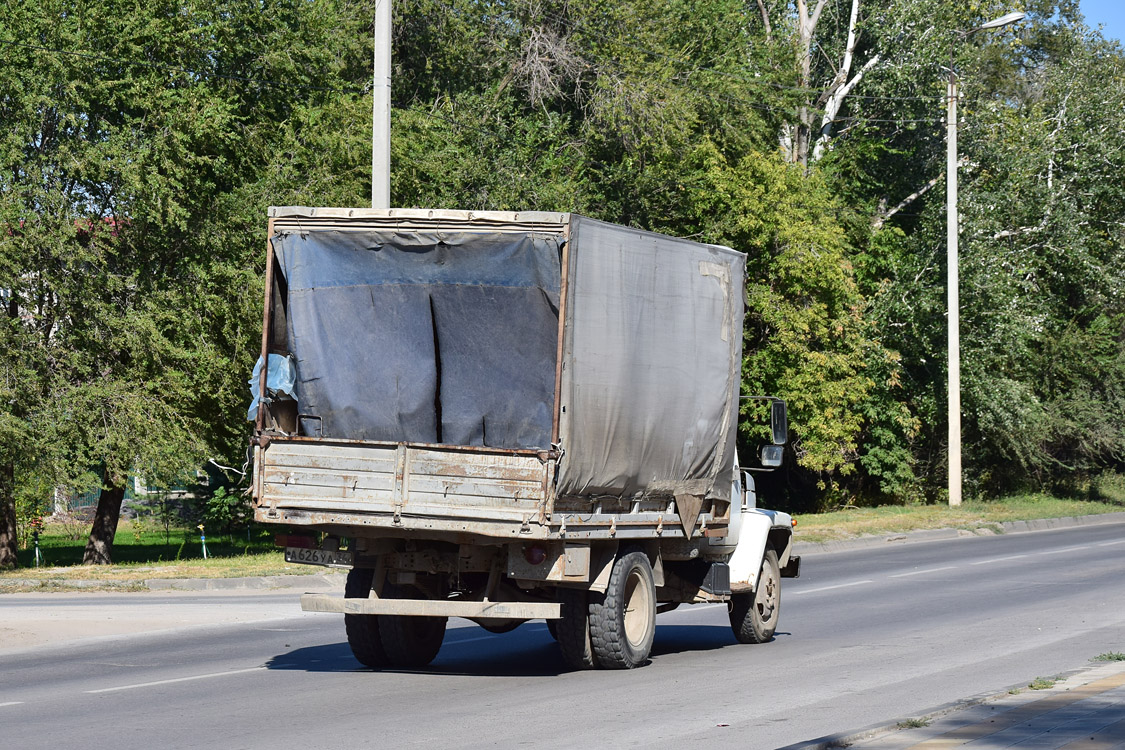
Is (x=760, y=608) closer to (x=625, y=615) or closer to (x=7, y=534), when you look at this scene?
(x=625, y=615)

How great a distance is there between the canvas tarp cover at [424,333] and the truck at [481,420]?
0.6 inches

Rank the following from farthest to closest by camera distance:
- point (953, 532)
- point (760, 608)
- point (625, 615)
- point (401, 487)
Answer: point (953, 532) → point (760, 608) → point (625, 615) → point (401, 487)

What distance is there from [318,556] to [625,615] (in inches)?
96.1

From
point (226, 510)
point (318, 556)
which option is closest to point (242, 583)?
point (318, 556)

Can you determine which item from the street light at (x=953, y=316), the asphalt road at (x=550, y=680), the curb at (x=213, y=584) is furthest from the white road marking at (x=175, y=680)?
the street light at (x=953, y=316)

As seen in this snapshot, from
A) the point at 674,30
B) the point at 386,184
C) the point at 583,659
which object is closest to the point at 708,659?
the point at 583,659

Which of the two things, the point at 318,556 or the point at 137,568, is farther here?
the point at 137,568

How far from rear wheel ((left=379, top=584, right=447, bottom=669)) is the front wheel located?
2.83 meters

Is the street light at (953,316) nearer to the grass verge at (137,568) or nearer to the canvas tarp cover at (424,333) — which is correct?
the grass verge at (137,568)

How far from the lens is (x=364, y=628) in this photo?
37.2 feet

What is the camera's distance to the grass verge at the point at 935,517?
29344mm

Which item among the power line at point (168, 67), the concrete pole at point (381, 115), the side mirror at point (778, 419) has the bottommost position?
the side mirror at point (778, 419)

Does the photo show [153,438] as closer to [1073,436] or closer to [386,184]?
[386,184]

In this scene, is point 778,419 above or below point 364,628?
above
